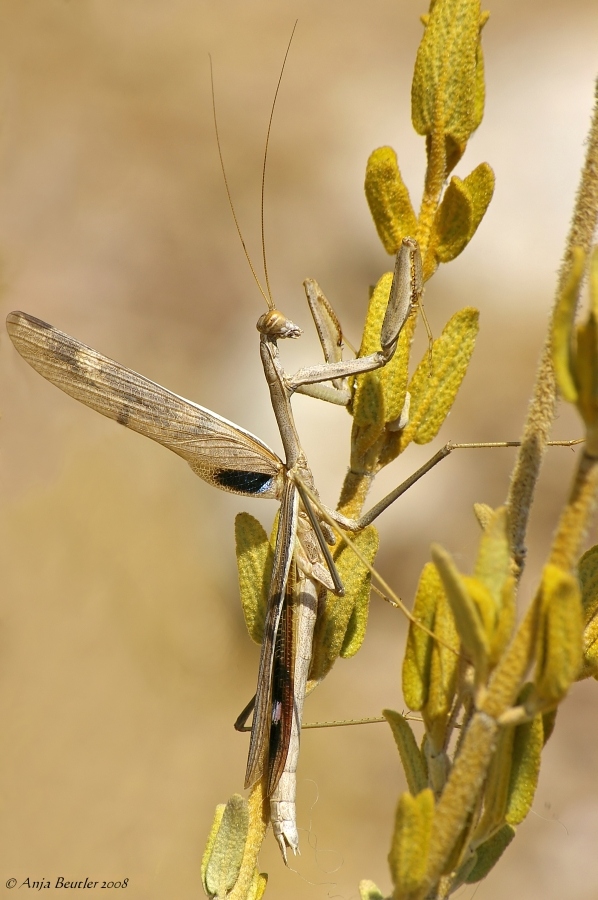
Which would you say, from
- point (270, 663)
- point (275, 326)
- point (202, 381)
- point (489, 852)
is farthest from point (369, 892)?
point (202, 381)

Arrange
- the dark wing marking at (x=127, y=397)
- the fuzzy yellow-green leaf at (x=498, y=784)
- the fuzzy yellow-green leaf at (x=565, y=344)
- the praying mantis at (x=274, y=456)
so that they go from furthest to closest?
1. the dark wing marking at (x=127, y=397)
2. the praying mantis at (x=274, y=456)
3. the fuzzy yellow-green leaf at (x=498, y=784)
4. the fuzzy yellow-green leaf at (x=565, y=344)

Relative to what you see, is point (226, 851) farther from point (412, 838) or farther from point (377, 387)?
point (377, 387)

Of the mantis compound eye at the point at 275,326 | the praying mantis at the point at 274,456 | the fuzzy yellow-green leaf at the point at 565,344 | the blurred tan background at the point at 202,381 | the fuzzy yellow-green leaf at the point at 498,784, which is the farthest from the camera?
the blurred tan background at the point at 202,381

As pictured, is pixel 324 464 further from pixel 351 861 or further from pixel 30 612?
pixel 351 861

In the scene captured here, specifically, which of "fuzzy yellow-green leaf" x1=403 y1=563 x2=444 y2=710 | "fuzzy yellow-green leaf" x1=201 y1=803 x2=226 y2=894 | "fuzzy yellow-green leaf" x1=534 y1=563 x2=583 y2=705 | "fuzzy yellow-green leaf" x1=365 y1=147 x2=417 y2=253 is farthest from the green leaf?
"fuzzy yellow-green leaf" x1=365 y1=147 x2=417 y2=253

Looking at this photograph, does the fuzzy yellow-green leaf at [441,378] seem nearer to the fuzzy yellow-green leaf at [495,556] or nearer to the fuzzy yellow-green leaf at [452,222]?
the fuzzy yellow-green leaf at [452,222]

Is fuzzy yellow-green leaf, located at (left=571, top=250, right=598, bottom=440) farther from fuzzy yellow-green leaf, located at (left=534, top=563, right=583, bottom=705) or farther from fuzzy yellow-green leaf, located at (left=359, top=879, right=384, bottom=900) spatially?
fuzzy yellow-green leaf, located at (left=359, top=879, right=384, bottom=900)

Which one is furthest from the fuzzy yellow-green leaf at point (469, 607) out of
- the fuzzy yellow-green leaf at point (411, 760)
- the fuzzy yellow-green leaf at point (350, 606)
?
the fuzzy yellow-green leaf at point (350, 606)

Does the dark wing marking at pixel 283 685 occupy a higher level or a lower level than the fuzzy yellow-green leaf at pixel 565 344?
lower

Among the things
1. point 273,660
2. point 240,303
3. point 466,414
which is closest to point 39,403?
point 240,303
